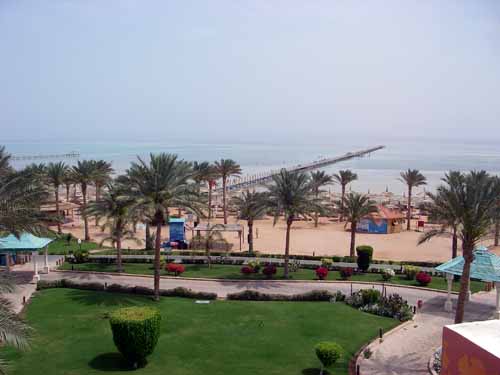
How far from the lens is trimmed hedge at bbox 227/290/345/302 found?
23281 millimetres

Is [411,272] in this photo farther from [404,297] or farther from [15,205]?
[15,205]

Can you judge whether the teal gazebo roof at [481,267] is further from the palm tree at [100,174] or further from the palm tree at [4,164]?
the palm tree at [100,174]

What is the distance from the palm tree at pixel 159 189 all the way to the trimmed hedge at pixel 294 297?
4098 mm

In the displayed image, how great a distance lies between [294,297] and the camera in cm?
2330

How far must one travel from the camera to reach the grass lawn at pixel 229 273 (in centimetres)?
2719

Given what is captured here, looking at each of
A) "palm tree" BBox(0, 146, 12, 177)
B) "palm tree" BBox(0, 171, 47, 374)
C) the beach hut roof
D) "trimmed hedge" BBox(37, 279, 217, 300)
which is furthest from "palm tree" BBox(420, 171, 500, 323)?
the beach hut roof

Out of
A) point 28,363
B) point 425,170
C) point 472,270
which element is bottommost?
point 28,363

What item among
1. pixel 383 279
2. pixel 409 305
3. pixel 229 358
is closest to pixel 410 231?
pixel 383 279

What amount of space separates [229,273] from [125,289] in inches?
272

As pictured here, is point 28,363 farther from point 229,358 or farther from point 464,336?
point 464,336

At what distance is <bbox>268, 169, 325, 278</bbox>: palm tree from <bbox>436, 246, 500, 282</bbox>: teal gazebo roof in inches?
329

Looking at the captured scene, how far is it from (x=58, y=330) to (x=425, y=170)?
10778cm

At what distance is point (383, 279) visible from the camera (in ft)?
90.0

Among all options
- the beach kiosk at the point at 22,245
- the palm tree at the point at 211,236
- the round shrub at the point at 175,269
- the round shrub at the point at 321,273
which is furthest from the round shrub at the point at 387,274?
the beach kiosk at the point at 22,245
